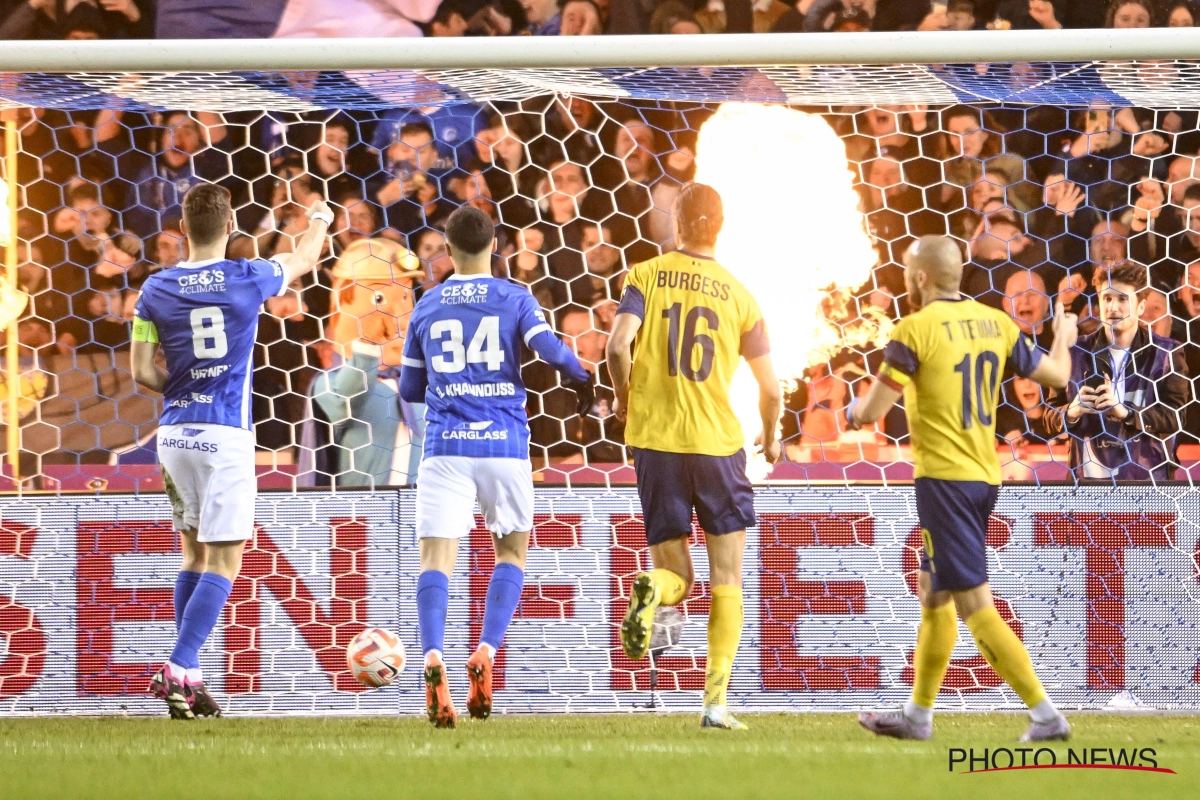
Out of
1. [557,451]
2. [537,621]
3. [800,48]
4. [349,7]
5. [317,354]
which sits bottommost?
[537,621]

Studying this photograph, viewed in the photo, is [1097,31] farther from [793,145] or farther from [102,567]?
[102,567]

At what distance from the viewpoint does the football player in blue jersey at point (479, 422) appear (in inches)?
178

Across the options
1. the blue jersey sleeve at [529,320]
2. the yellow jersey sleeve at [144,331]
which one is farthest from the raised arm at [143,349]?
the blue jersey sleeve at [529,320]

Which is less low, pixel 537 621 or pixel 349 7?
pixel 349 7

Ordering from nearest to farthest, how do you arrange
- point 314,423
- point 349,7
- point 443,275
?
point 314,423, point 443,275, point 349,7

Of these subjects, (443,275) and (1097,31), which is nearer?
(1097,31)

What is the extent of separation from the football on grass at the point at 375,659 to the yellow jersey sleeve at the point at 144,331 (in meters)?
1.21

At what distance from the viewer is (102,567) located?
5.18 m

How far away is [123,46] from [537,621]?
8.08 ft

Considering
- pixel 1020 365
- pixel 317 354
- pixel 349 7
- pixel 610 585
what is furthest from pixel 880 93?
pixel 349 7

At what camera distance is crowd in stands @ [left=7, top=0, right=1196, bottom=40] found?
720 cm

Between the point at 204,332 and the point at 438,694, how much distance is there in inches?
56.4

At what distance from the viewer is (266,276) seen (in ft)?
15.6

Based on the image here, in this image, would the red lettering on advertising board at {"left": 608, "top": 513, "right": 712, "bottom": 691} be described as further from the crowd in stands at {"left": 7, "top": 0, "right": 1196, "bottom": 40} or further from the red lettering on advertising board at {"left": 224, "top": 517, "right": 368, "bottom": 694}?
the crowd in stands at {"left": 7, "top": 0, "right": 1196, "bottom": 40}
